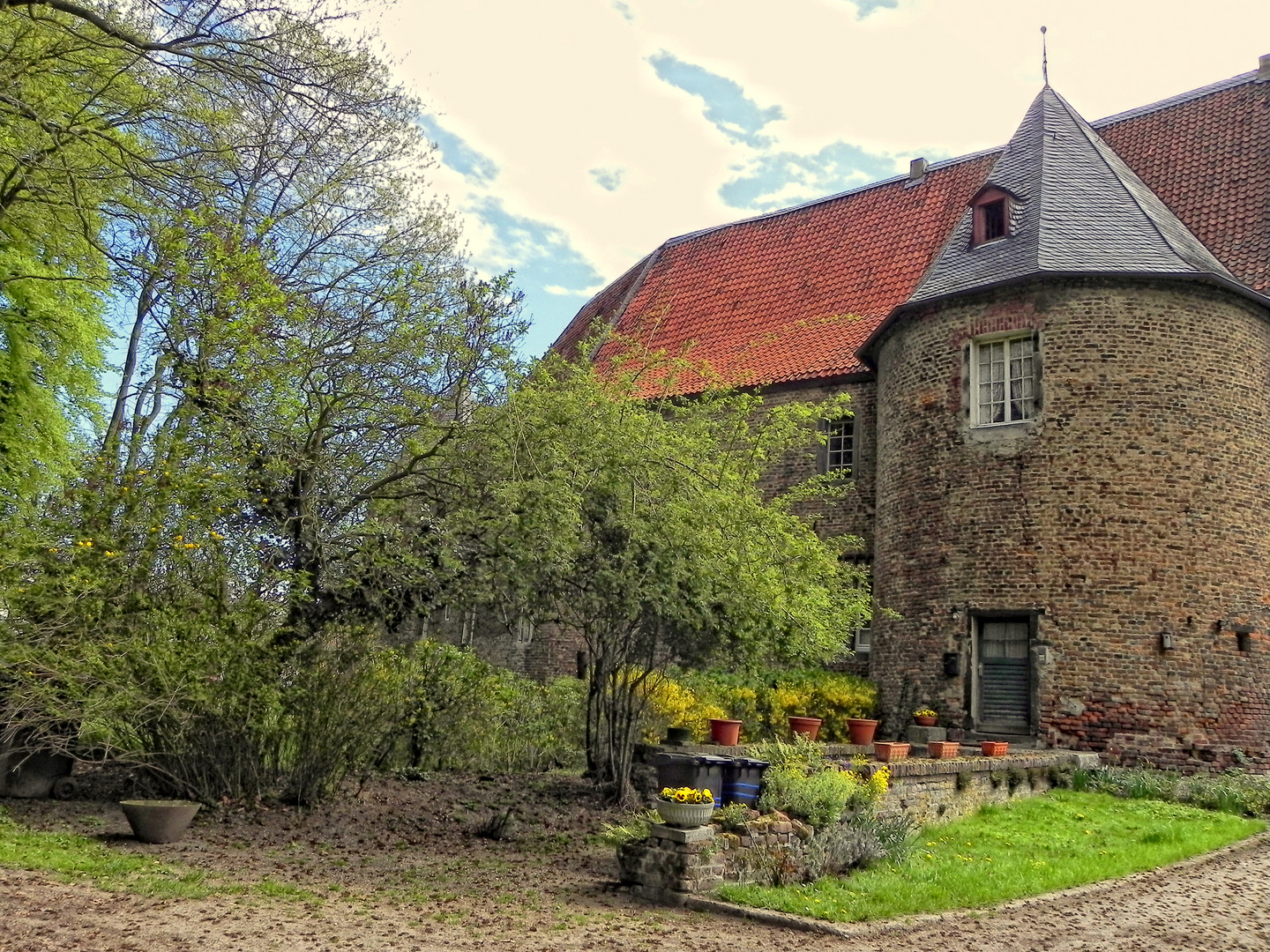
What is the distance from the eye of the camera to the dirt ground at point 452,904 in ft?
20.7

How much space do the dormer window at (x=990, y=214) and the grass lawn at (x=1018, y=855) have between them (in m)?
8.80

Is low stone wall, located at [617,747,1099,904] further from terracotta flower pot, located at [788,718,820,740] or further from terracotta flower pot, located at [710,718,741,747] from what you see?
terracotta flower pot, located at [788,718,820,740]

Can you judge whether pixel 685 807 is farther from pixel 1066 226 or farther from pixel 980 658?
pixel 1066 226

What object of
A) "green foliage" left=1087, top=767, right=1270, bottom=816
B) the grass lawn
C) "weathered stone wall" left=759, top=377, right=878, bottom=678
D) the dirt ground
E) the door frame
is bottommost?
the dirt ground

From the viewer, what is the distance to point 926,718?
1552 centimetres

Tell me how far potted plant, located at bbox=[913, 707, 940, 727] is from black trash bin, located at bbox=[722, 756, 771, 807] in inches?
290

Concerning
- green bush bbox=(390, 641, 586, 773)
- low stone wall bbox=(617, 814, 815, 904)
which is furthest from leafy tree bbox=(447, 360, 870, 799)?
low stone wall bbox=(617, 814, 815, 904)

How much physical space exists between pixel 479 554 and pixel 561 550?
960 mm

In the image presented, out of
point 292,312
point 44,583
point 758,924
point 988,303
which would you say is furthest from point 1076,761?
point 44,583

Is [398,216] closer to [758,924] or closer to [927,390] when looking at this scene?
[927,390]

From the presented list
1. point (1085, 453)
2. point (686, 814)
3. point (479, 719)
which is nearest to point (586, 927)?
point (686, 814)

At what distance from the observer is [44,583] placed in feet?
30.7

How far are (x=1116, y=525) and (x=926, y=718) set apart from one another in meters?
3.83

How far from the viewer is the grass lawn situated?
25.5ft
